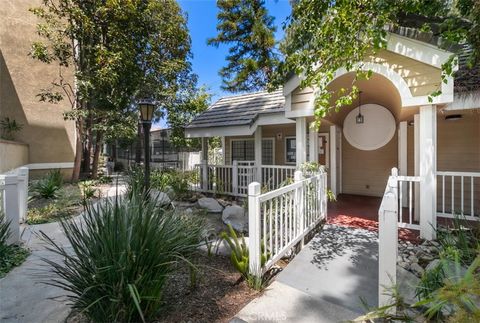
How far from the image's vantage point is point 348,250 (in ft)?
14.5

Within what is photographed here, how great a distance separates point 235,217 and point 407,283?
3.84m

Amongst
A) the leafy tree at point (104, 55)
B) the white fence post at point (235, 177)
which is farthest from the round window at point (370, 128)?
the leafy tree at point (104, 55)

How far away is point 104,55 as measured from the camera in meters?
10.8

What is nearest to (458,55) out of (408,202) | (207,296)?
(408,202)

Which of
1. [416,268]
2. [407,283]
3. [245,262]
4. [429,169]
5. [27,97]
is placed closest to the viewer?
[407,283]

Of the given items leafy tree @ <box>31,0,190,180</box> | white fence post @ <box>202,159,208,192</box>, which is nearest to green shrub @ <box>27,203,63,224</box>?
white fence post @ <box>202,159,208,192</box>

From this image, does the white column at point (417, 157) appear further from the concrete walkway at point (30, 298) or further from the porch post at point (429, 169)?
the concrete walkway at point (30, 298)

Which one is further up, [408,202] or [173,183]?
[173,183]

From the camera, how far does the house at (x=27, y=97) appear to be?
35.4 feet

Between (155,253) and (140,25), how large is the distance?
1229cm

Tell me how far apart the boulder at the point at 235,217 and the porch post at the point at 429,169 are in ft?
11.5

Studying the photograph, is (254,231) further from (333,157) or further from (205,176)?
(205,176)

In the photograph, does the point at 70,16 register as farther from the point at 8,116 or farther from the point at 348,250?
the point at 348,250

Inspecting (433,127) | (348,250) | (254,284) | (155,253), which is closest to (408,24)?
(433,127)
